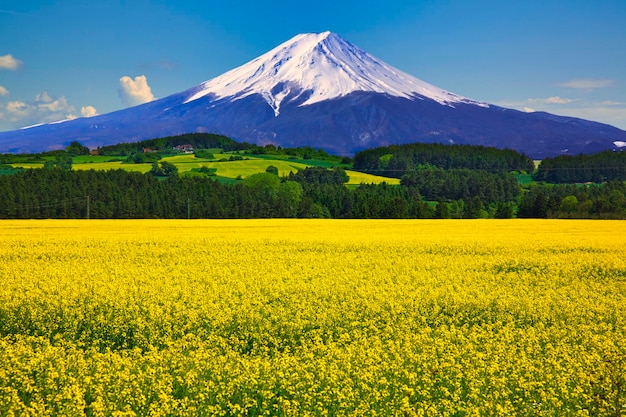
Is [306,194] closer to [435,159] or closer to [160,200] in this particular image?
[160,200]

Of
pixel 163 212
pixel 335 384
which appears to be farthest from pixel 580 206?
pixel 335 384

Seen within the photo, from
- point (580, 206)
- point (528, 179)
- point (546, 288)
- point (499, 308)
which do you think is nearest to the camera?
point (499, 308)

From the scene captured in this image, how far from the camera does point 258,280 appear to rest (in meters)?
16.8

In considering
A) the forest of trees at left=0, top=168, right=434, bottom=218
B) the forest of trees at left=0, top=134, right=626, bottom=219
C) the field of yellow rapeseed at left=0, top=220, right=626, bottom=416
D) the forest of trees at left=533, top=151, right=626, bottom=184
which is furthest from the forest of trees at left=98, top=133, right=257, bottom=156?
the field of yellow rapeseed at left=0, top=220, right=626, bottom=416

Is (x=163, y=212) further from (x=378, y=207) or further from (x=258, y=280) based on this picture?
(x=258, y=280)

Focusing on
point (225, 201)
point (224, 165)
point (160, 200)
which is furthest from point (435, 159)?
point (160, 200)

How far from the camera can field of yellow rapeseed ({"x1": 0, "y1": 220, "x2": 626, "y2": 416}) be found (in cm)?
815

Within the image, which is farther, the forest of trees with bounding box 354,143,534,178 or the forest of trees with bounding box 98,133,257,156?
the forest of trees with bounding box 98,133,257,156

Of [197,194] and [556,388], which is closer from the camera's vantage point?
[556,388]

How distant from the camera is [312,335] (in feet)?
39.1

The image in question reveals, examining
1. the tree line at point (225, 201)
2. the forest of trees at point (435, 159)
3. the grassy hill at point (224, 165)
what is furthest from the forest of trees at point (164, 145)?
the tree line at point (225, 201)

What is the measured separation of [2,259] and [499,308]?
17.6 metres

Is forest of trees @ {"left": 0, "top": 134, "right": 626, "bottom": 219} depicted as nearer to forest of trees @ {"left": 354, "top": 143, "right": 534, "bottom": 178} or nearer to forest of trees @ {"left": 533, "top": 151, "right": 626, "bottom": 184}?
forest of trees @ {"left": 533, "top": 151, "right": 626, "bottom": 184}

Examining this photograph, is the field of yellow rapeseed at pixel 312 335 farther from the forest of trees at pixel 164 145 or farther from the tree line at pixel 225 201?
the forest of trees at pixel 164 145
